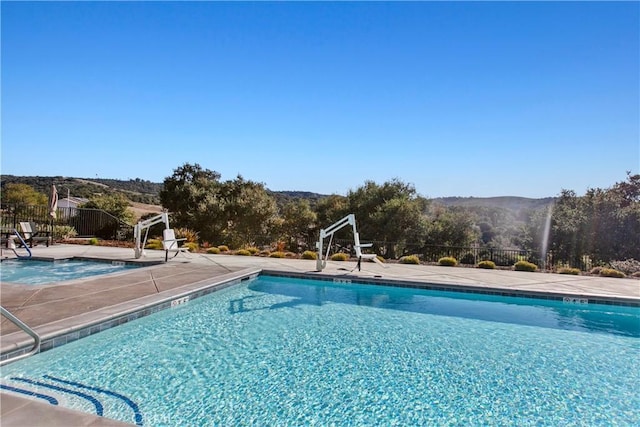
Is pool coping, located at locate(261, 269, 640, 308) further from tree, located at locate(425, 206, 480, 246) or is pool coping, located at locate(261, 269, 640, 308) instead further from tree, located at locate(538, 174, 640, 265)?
tree, located at locate(425, 206, 480, 246)

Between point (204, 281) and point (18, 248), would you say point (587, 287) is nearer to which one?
point (204, 281)

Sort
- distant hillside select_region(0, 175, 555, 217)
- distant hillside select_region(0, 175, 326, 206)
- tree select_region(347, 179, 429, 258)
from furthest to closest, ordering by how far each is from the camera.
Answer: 1. distant hillside select_region(0, 175, 326, 206)
2. distant hillside select_region(0, 175, 555, 217)
3. tree select_region(347, 179, 429, 258)

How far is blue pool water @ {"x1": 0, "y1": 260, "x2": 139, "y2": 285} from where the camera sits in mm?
7918

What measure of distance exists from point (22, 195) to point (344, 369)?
33175 mm

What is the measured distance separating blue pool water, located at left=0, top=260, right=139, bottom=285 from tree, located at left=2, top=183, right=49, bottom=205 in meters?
22.3

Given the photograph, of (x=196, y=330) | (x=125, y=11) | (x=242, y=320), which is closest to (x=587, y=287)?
(x=242, y=320)

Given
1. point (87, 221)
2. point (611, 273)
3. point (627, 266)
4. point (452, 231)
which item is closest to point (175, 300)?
point (611, 273)

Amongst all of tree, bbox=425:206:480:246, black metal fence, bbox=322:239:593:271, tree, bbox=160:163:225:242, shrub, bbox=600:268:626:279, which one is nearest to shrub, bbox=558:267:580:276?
shrub, bbox=600:268:626:279

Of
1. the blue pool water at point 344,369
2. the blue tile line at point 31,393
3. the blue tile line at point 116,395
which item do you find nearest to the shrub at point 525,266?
the blue pool water at point 344,369

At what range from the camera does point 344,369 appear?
3965mm

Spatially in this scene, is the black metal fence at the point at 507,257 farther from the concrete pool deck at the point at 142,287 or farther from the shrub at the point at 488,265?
the concrete pool deck at the point at 142,287

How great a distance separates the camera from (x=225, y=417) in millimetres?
2990

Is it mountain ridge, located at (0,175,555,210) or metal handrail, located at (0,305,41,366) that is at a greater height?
mountain ridge, located at (0,175,555,210)

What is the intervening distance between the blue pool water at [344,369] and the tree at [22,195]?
29.0 m
